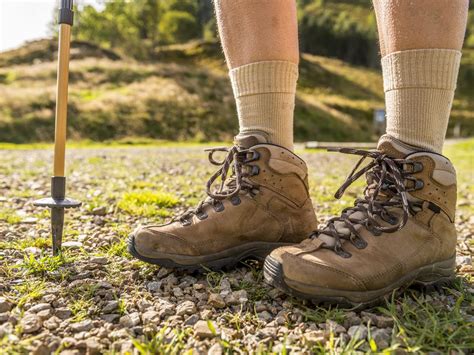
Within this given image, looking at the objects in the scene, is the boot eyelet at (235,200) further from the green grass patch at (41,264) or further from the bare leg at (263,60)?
the green grass patch at (41,264)

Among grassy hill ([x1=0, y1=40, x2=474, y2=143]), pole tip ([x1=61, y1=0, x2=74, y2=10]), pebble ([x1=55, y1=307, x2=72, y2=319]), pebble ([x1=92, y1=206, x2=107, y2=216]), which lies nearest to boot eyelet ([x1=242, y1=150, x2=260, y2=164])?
pebble ([x1=55, y1=307, x2=72, y2=319])

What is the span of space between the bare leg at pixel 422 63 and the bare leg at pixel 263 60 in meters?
0.45

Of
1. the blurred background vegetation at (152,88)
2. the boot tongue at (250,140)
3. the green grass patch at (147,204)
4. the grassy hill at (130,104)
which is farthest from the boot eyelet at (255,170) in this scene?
the grassy hill at (130,104)

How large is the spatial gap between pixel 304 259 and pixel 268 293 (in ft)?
0.79

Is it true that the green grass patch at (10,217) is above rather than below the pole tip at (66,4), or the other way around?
below

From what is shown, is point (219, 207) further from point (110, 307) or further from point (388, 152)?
point (388, 152)

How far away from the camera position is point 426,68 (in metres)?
1.76

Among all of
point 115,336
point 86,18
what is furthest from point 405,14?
point 86,18

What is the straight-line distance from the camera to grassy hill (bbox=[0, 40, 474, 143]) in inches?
776

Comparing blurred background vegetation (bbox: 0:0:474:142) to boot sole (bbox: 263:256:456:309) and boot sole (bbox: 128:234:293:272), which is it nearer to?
boot sole (bbox: 128:234:293:272)

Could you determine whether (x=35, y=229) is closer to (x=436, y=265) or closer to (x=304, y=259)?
(x=304, y=259)

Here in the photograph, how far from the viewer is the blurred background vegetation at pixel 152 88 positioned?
20438mm

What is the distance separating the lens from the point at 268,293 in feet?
5.96

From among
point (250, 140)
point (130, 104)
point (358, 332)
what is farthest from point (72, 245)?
point (130, 104)
